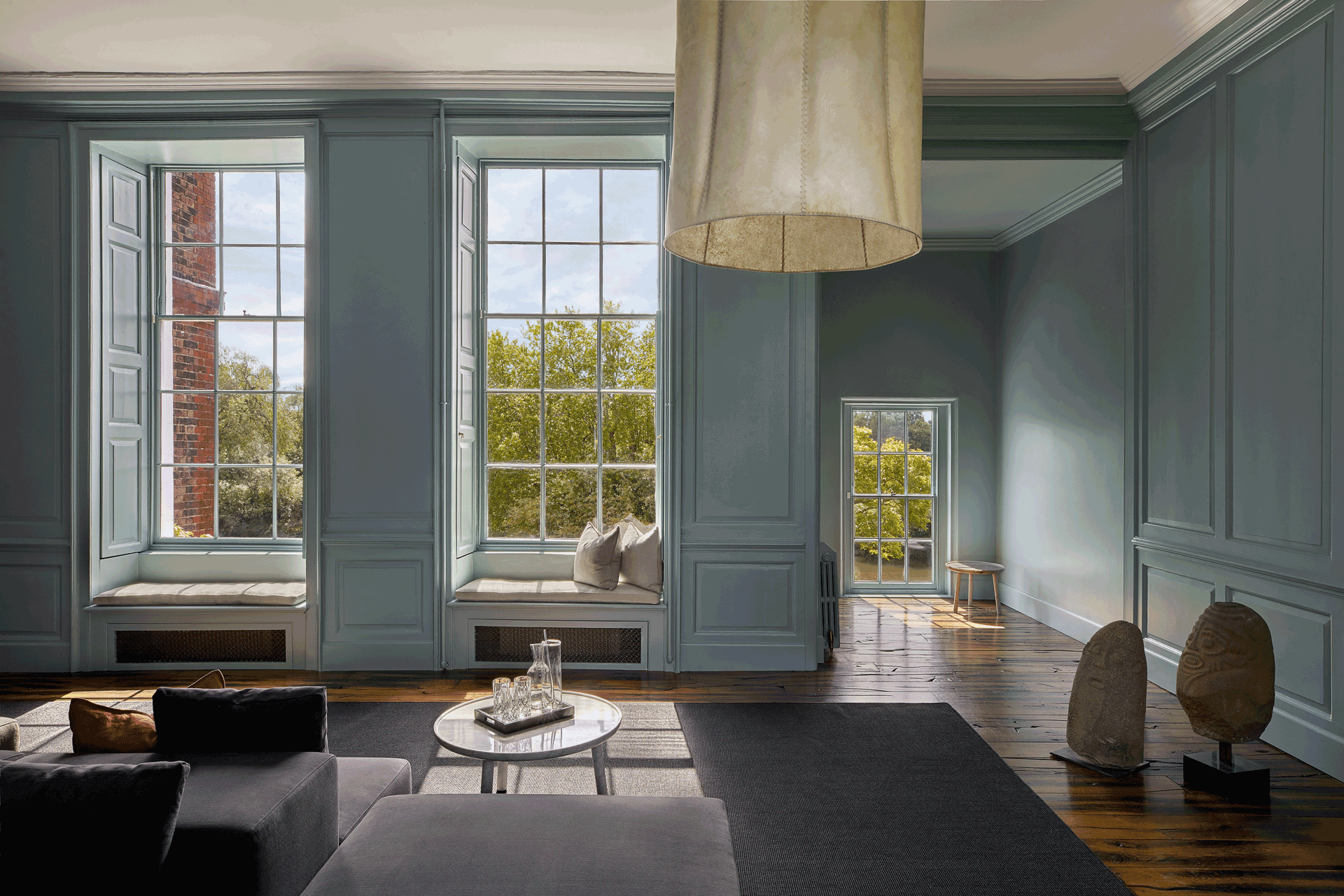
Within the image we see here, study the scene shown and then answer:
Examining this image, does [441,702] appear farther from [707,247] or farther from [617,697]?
[707,247]

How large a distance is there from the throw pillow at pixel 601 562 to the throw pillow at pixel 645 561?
0.06m

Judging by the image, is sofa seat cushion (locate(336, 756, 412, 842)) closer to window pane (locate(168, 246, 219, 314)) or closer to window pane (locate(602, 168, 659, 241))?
window pane (locate(602, 168, 659, 241))

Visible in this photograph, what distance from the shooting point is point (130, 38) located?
14.1ft

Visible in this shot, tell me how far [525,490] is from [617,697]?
1.67 metres

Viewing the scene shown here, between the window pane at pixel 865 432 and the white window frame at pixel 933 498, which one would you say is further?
the window pane at pixel 865 432

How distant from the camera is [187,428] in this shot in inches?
207

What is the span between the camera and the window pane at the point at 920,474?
7.39 m

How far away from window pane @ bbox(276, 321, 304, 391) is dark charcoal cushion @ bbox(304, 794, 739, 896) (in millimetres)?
3869

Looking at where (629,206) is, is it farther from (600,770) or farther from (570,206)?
(600,770)

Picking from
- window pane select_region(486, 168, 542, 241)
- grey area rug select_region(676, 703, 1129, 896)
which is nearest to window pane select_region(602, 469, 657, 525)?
grey area rug select_region(676, 703, 1129, 896)

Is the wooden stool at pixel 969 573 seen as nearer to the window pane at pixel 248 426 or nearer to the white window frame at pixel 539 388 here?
the white window frame at pixel 539 388

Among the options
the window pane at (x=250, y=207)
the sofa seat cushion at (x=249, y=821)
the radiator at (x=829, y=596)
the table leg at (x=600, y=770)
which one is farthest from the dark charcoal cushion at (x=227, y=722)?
the window pane at (x=250, y=207)

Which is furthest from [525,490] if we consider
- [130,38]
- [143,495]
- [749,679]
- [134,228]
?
[130,38]

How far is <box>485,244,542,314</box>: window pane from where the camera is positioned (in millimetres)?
5332
